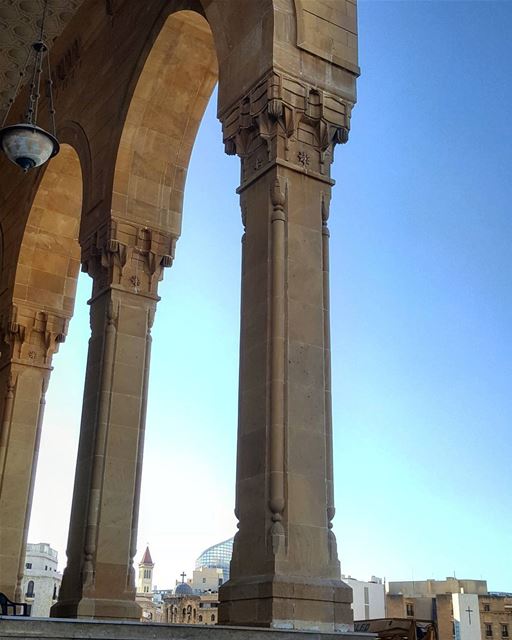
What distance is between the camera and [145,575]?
97562 millimetres

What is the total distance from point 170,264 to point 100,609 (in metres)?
4.93

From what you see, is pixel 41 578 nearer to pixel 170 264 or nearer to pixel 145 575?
pixel 170 264

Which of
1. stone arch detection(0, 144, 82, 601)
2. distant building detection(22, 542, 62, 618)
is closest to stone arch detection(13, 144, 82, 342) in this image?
stone arch detection(0, 144, 82, 601)

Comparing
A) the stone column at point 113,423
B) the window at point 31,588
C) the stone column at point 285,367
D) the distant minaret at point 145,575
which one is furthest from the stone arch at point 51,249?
the distant minaret at point 145,575

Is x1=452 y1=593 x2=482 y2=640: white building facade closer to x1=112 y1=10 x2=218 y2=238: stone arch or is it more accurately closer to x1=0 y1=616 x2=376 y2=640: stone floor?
x1=112 y1=10 x2=218 y2=238: stone arch

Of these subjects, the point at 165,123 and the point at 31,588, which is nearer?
the point at 165,123

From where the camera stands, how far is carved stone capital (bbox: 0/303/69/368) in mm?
15180

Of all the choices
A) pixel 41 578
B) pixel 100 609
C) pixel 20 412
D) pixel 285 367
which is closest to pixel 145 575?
pixel 41 578

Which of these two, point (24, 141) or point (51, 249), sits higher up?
point (51, 249)

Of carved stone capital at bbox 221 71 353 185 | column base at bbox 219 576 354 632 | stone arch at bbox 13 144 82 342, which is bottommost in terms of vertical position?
column base at bbox 219 576 354 632

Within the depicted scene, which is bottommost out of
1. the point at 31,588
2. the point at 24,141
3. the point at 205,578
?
the point at 31,588

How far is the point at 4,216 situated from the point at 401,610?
Answer: 1291 inches

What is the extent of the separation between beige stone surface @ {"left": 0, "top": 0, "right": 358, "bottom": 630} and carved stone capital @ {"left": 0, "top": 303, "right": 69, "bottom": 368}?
0.03 metres

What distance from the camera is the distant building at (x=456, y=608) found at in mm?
40750
